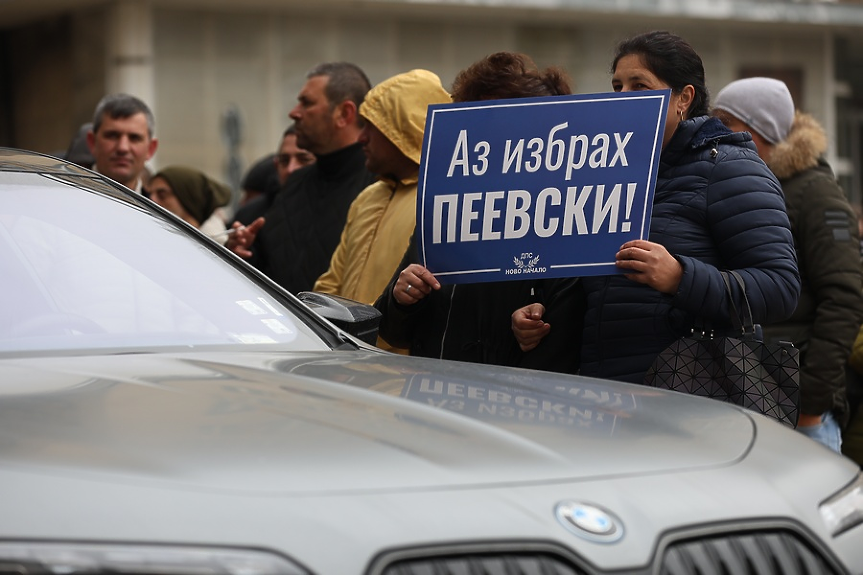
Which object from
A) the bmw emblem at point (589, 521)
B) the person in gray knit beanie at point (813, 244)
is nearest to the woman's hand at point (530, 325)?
the person in gray knit beanie at point (813, 244)

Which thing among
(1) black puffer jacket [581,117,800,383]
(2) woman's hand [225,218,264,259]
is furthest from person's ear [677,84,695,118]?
(2) woman's hand [225,218,264,259]

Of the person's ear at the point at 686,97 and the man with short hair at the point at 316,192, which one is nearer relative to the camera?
the person's ear at the point at 686,97

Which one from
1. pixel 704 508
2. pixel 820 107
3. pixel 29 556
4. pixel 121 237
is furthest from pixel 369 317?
pixel 820 107

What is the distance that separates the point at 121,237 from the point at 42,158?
477 mm

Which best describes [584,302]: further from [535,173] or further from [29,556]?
[29,556]

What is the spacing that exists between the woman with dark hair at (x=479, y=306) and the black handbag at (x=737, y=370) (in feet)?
1.80

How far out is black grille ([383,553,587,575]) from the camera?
86.0 inches

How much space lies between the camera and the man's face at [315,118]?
22.0 feet

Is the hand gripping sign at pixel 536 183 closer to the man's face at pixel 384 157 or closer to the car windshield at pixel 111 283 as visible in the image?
the car windshield at pixel 111 283

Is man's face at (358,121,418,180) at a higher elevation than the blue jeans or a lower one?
higher

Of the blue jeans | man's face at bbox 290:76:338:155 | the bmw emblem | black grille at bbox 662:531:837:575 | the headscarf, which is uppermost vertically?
man's face at bbox 290:76:338:155

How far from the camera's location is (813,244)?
5426mm

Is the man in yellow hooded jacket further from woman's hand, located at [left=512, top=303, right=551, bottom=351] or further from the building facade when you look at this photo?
the building facade

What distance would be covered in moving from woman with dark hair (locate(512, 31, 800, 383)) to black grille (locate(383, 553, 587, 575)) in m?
1.72
